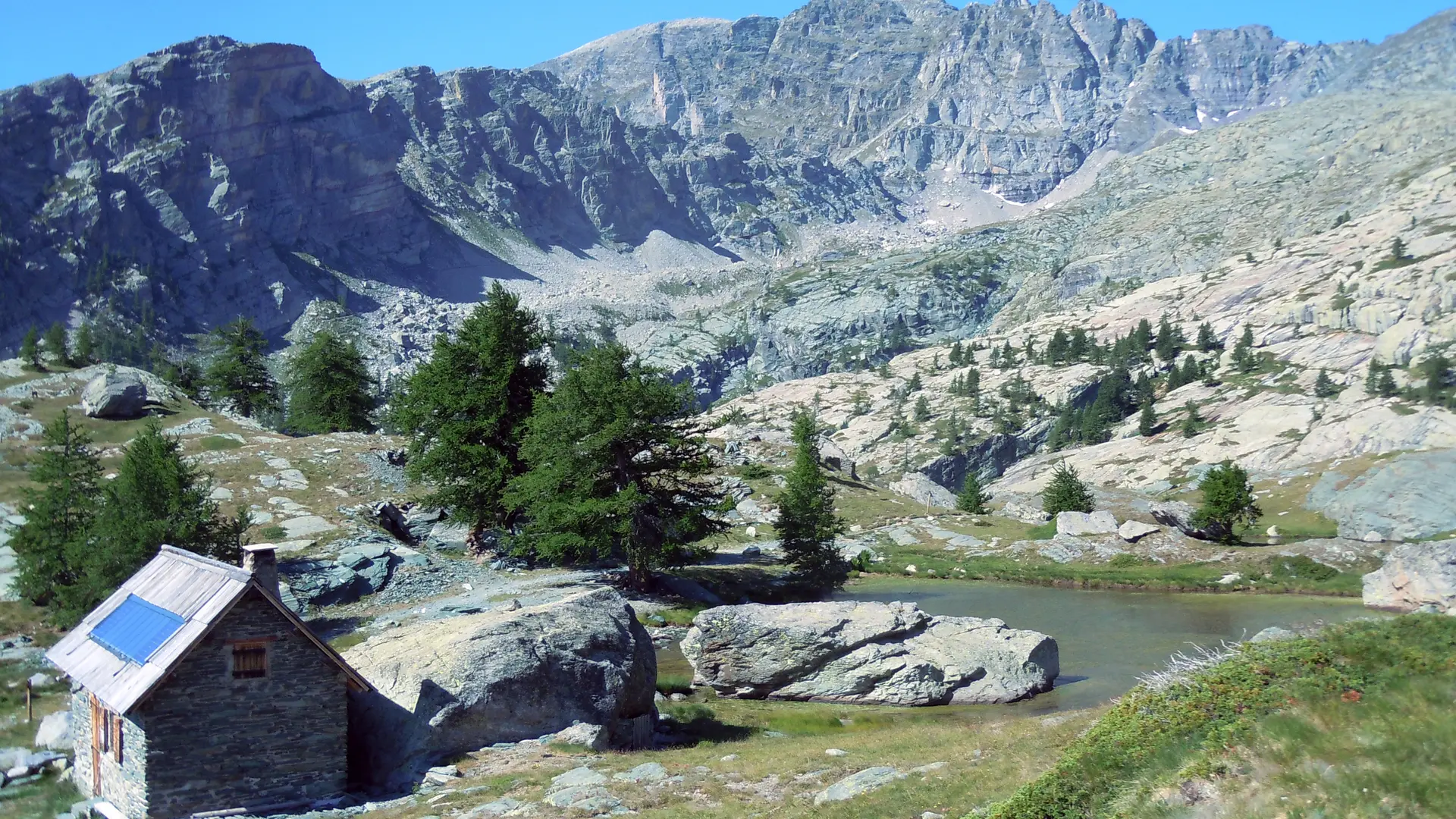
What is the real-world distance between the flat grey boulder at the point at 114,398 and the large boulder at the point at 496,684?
189 feet

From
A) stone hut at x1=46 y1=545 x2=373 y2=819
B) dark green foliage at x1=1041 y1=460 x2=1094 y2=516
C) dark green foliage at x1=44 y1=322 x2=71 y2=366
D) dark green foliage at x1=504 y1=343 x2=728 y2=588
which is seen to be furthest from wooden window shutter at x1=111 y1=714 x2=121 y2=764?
dark green foliage at x1=44 y1=322 x2=71 y2=366

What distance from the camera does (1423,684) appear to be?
12.4 meters

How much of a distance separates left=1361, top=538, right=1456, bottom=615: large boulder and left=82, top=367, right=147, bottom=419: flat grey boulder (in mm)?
88062

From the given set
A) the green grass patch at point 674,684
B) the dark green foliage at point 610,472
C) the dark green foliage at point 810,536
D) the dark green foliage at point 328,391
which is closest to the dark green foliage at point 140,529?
the dark green foliage at point 610,472

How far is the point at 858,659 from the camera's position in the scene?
3694 centimetres

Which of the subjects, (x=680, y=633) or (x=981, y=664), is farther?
(x=680, y=633)

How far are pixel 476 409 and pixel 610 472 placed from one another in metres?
10.4

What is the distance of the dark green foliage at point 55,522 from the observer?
45.5m

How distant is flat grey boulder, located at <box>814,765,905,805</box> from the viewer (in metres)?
19.6

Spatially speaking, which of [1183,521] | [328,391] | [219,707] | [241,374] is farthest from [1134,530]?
[241,374]

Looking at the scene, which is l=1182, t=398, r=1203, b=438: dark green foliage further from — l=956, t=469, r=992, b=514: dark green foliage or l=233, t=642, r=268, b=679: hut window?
l=233, t=642, r=268, b=679: hut window

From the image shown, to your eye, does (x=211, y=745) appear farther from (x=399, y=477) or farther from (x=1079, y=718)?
(x=399, y=477)

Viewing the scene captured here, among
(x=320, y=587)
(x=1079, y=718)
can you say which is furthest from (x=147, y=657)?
(x=1079, y=718)

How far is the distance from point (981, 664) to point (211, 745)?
26218mm
